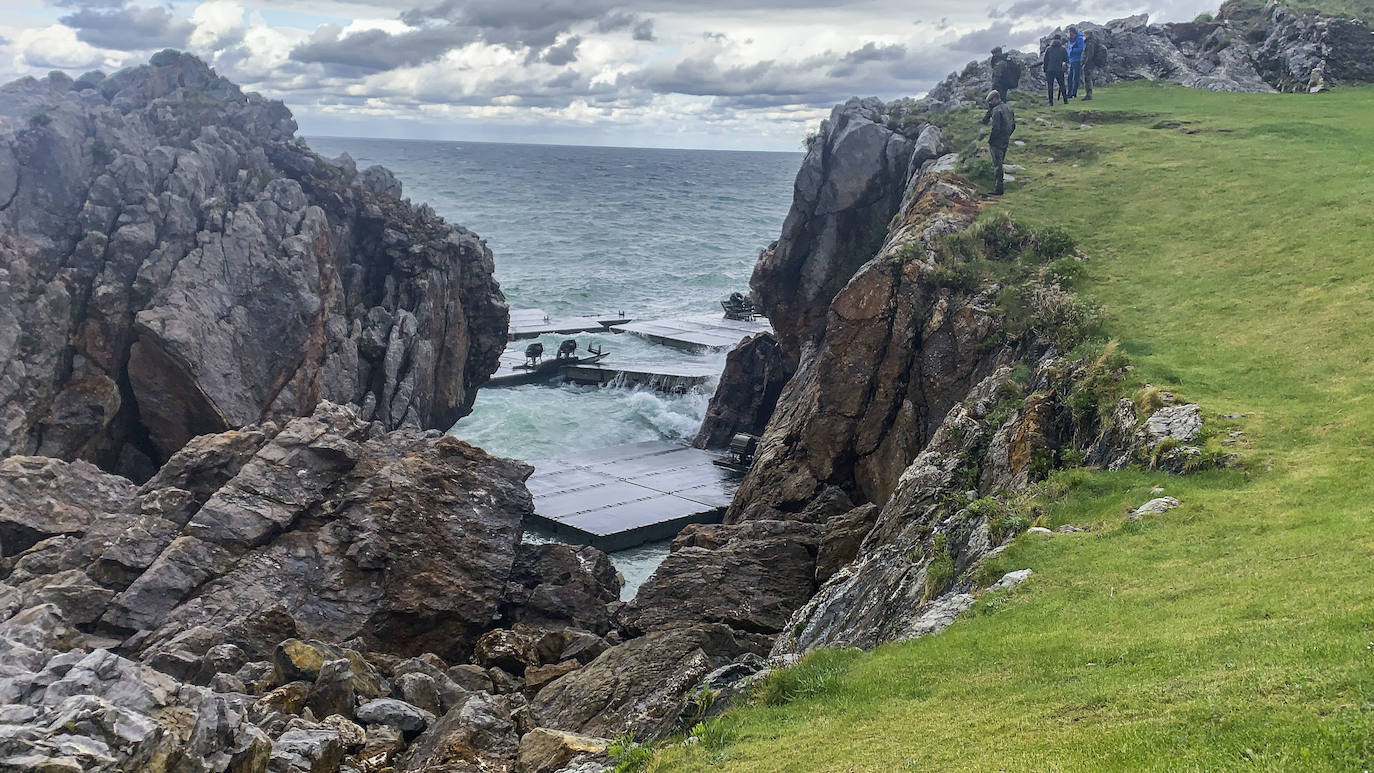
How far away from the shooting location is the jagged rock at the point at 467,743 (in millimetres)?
13406

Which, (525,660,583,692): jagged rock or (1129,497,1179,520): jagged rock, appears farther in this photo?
(525,660,583,692): jagged rock

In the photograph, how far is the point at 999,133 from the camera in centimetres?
2916

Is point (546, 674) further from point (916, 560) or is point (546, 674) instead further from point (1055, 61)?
point (1055, 61)

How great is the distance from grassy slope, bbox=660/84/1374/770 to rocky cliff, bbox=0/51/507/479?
88.1ft

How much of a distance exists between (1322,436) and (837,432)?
1461 centimetres

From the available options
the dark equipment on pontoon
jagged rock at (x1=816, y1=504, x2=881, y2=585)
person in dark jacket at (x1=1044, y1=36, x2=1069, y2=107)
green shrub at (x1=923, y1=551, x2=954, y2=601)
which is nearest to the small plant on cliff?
green shrub at (x1=923, y1=551, x2=954, y2=601)

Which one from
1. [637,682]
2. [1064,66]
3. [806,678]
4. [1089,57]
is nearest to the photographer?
[806,678]

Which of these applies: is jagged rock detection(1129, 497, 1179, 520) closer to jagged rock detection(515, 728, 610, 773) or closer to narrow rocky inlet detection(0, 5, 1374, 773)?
narrow rocky inlet detection(0, 5, 1374, 773)

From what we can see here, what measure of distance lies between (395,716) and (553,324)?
67.1 meters

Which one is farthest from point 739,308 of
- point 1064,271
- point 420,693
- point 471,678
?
point 420,693

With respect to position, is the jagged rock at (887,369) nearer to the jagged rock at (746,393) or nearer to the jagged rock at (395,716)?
the jagged rock at (395,716)

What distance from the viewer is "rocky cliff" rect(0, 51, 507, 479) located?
33.7 metres

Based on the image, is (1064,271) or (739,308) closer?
(1064,271)

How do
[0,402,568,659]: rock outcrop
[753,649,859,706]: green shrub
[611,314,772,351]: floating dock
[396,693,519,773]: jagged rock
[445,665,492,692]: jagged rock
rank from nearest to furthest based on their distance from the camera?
[753,649,859,706]: green shrub → [396,693,519,773]: jagged rock → [445,665,492,692]: jagged rock → [0,402,568,659]: rock outcrop → [611,314,772,351]: floating dock
